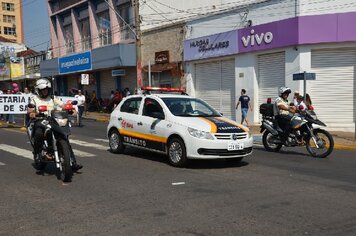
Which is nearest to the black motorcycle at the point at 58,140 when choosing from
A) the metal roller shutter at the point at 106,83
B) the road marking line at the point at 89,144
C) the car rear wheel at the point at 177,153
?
the car rear wheel at the point at 177,153

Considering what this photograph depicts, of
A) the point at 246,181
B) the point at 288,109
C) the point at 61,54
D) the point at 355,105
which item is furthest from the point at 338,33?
the point at 61,54

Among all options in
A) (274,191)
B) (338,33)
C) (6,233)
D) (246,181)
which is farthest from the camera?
(338,33)

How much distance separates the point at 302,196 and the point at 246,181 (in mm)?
1358

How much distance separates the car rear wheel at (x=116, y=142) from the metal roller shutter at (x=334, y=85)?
33.6ft

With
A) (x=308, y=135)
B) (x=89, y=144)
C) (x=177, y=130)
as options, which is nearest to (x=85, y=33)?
(x=89, y=144)

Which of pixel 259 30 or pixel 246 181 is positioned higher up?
pixel 259 30

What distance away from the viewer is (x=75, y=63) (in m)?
35.9

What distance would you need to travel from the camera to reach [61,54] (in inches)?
1635

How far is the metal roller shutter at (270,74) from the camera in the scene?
793 inches

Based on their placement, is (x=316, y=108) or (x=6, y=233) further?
(x=316, y=108)

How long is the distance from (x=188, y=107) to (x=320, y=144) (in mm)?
3465

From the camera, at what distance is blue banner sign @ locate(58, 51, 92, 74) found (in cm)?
3397

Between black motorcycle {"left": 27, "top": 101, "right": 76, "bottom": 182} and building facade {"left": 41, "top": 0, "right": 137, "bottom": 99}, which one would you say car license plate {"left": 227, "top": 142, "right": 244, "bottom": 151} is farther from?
building facade {"left": 41, "top": 0, "right": 137, "bottom": 99}

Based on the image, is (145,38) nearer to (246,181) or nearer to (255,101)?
(255,101)
